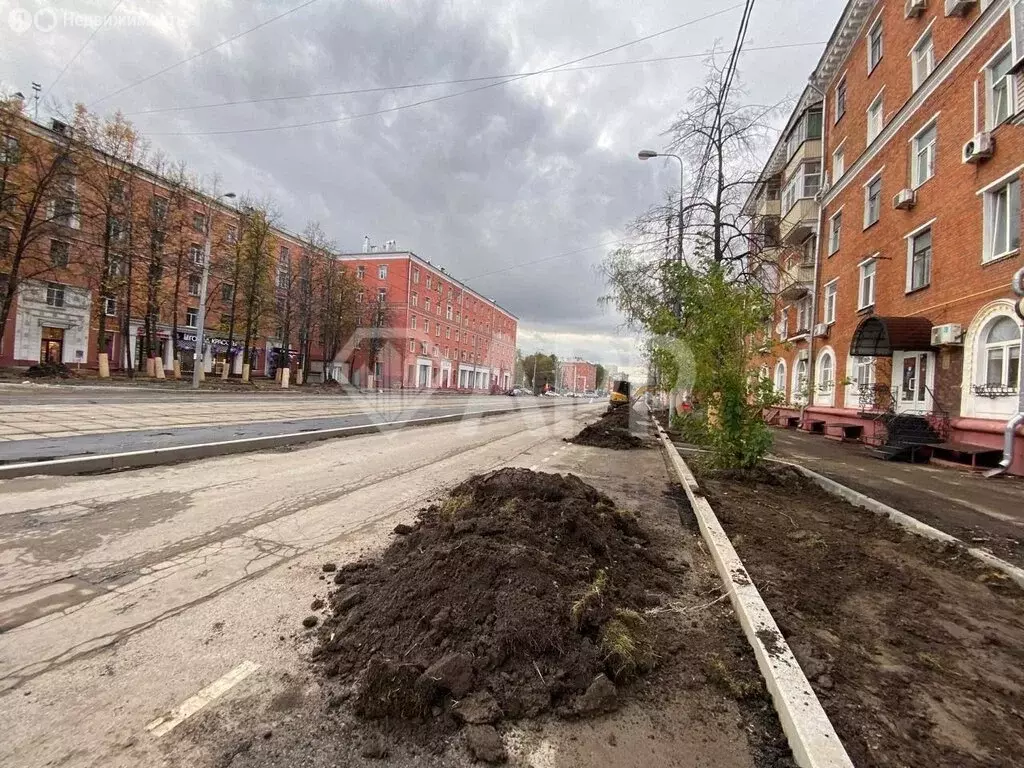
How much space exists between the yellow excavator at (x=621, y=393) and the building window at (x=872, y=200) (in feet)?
63.7

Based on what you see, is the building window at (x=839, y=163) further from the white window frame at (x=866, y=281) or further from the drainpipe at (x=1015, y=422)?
the drainpipe at (x=1015, y=422)

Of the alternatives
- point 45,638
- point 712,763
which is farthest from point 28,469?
point 712,763

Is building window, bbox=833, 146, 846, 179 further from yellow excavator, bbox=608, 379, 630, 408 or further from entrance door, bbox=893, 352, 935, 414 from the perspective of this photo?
yellow excavator, bbox=608, 379, 630, 408

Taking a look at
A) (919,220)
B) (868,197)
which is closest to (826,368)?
(868,197)

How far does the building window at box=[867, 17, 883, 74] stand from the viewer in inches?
660

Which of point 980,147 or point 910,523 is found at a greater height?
point 980,147

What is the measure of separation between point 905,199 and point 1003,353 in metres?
5.60

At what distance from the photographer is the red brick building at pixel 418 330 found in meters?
51.9

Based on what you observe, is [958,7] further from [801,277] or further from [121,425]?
[121,425]

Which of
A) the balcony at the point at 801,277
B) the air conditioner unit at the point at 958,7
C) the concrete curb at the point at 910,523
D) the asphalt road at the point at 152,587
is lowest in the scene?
the asphalt road at the point at 152,587

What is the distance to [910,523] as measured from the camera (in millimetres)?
5383

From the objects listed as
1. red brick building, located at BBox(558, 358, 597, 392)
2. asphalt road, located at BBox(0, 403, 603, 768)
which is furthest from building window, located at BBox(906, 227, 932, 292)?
red brick building, located at BBox(558, 358, 597, 392)

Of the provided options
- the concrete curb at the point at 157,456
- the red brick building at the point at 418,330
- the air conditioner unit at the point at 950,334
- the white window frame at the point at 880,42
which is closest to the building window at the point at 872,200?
the white window frame at the point at 880,42

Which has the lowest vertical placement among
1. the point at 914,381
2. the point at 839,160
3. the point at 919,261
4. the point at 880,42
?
the point at 914,381
